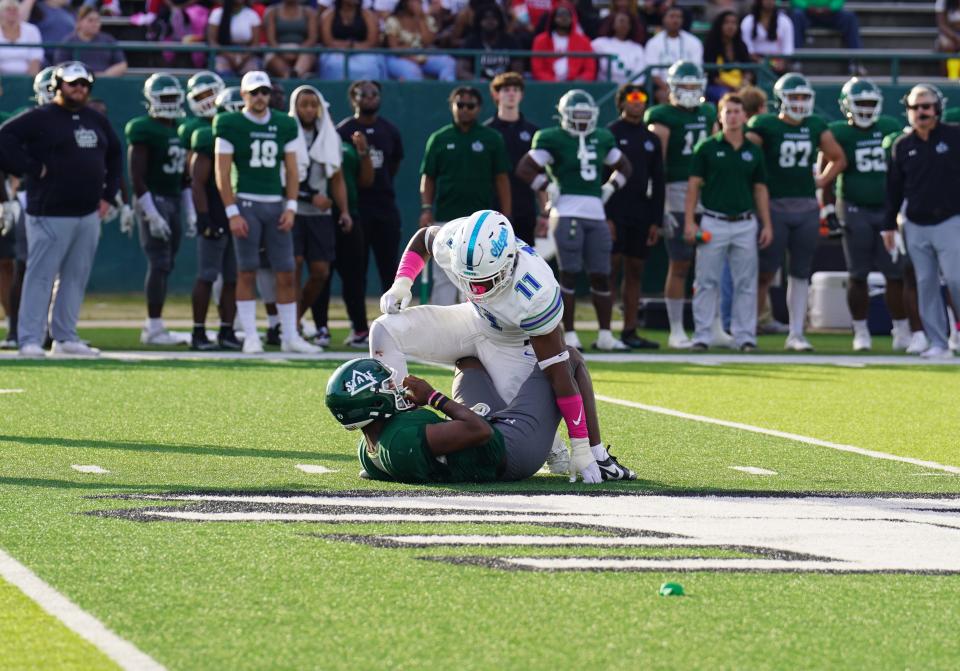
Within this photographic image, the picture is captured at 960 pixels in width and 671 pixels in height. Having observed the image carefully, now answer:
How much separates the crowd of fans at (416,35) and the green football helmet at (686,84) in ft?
10.6

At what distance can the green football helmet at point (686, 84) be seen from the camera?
14.7m

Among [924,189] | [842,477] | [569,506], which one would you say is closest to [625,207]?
[924,189]

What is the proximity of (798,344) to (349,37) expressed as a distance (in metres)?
6.56

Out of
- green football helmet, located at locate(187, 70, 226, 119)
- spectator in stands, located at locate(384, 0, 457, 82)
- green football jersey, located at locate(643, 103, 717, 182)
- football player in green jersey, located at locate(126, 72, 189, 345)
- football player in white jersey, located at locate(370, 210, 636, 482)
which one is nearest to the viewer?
football player in white jersey, located at locate(370, 210, 636, 482)

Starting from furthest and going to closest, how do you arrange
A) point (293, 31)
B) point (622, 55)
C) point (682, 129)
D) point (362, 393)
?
point (622, 55), point (293, 31), point (682, 129), point (362, 393)

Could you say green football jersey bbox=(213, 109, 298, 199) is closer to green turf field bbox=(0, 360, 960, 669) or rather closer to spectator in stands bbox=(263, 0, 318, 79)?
green turf field bbox=(0, 360, 960, 669)

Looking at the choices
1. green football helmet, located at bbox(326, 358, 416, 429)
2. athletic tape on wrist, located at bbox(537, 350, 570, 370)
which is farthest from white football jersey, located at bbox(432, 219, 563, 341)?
green football helmet, located at bbox(326, 358, 416, 429)

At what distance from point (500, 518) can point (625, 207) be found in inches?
350

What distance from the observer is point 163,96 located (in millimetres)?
13500

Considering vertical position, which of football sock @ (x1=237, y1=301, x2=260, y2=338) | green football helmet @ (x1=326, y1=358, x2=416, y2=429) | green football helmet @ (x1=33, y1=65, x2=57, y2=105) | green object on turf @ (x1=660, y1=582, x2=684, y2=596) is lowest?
football sock @ (x1=237, y1=301, x2=260, y2=338)

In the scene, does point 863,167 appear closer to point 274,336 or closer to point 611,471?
point 274,336

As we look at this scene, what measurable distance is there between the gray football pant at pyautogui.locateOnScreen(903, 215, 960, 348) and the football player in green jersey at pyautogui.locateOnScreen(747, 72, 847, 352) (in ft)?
4.14

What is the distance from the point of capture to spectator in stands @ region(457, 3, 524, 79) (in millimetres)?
18719

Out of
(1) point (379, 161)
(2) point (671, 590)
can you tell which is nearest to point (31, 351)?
(1) point (379, 161)
